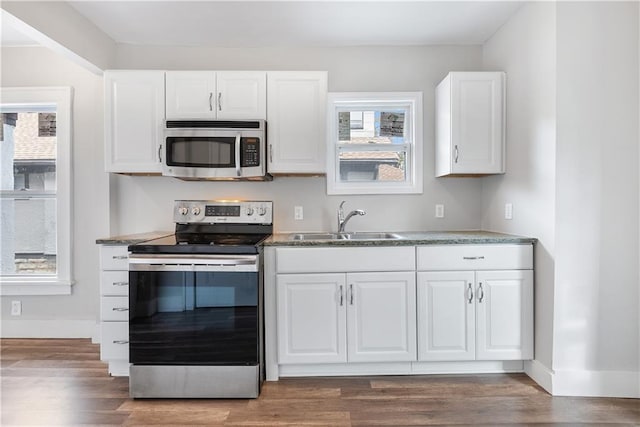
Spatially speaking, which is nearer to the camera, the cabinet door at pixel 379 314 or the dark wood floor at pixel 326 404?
the dark wood floor at pixel 326 404

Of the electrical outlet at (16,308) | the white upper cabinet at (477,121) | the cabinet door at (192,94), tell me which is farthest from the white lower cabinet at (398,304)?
the electrical outlet at (16,308)

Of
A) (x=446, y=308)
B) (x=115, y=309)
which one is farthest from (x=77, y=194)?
(x=446, y=308)

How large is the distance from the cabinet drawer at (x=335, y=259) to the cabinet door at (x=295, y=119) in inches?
27.5

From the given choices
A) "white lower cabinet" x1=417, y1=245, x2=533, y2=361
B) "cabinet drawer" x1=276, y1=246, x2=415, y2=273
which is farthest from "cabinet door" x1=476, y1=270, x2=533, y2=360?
"cabinet drawer" x1=276, y1=246, x2=415, y2=273

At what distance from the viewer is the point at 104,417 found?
207 centimetres

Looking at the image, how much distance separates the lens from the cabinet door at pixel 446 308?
246 cm

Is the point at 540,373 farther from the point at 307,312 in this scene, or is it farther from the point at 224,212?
the point at 224,212

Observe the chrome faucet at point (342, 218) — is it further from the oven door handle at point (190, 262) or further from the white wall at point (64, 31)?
the white wall at point (64, 31)

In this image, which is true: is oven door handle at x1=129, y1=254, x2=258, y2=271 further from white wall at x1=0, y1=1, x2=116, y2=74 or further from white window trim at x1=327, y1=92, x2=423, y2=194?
white wall at x1=0, y1=1, x2=116, y2=74

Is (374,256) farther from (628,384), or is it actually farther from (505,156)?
(628,384)

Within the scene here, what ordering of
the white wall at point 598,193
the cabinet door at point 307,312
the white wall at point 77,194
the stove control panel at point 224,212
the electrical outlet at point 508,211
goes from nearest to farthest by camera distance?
the white wall at point 598,193, the cabinet door at point 307,312, the electrical outlet at point 508,211, the stove control panel at point 224,212, the white wall at point 77,194

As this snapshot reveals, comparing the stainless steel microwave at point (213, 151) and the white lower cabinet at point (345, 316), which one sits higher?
the stainless steel microwave at point (213, 151)

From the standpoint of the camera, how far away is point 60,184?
10.6 ft

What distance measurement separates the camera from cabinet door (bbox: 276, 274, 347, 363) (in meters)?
2.43
